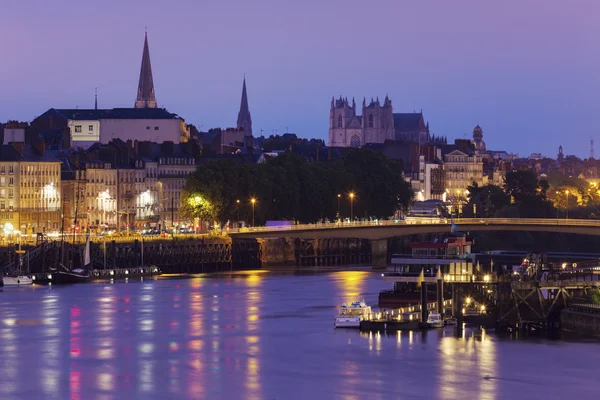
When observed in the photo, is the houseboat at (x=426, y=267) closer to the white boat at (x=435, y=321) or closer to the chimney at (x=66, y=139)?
the white boat at (x=435, y=321)

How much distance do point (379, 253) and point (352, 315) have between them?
45.8 metres

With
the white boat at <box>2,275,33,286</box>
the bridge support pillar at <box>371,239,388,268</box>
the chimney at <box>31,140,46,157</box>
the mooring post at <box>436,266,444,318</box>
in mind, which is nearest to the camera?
the mooring post at <box>436,266,444,318</box>

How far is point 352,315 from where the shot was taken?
76375mm

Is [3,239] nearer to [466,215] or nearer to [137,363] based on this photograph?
[137,363]

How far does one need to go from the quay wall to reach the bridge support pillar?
47.1 meters

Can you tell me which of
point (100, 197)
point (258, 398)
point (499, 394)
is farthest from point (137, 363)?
point (100, 197)

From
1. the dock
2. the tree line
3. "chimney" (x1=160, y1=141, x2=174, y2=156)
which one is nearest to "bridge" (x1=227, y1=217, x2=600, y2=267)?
the tree line

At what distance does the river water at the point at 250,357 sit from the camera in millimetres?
60000

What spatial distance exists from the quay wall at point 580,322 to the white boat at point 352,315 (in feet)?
27.7

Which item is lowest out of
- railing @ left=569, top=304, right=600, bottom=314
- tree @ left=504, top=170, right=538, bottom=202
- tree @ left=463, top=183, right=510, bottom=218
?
railing @ left=569, top=304, right=600, bottom=314

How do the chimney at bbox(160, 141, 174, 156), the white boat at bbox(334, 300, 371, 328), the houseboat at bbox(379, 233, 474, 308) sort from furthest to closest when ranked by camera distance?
the chimney at bbox(160, 141, 174, 156), the houseboat at bbox(379, 233, 474, 308), the white boat at bbox(334, 300, 371, 328)

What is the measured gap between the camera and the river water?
6000 centimetres

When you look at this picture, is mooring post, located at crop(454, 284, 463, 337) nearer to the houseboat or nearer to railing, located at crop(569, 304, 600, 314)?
the houseboat

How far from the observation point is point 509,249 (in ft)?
491
